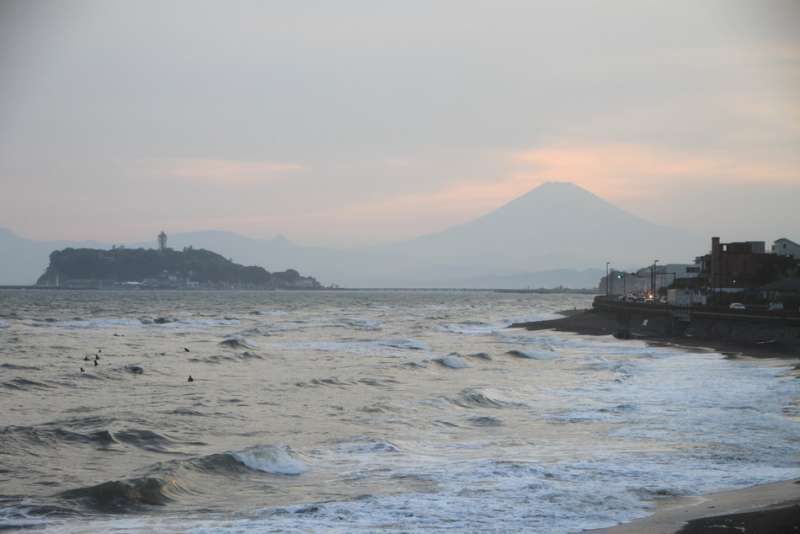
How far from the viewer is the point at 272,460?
16.8m

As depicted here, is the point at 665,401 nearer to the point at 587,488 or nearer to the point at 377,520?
the point at 587,488

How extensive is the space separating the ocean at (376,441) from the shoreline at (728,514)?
1.47 ft

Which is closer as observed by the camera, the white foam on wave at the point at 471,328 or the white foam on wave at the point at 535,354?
the white foam on wave at the point at 535,354

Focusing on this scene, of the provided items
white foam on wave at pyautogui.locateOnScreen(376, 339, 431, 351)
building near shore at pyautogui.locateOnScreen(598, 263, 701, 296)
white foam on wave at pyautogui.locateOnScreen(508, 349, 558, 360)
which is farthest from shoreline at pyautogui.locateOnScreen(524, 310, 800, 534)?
building near shore at pyautogui.locateOnScreen(598, 263, 701, 296)

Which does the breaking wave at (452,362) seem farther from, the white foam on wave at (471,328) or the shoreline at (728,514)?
the white foam on wave at (471,328)

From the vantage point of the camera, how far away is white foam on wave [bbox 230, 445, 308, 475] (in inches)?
641

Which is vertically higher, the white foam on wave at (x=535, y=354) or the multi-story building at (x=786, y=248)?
the multi-story building at (x=786, y=248)

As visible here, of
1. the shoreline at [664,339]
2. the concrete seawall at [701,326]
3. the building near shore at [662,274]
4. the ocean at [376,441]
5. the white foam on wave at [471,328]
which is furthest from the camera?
the building near shore at [662,274]

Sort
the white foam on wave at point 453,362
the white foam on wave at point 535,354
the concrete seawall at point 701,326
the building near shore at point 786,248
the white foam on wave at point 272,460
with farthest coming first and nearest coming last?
the building near shore at point 786,248
the concrete seawall at point 701,326
the white foam on wave at point 535,354
the white foam on wave at point 453,362
the white foam on wave at point 272,460

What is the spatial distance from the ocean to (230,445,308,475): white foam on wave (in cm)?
5

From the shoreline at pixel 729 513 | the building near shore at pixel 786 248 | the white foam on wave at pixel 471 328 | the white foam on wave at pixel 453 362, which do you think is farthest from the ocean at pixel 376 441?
the building near shore at pixel 786 248

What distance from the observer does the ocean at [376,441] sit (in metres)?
13.2

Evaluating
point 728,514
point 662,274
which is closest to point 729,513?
point 728,514

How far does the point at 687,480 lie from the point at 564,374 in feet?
66.9
